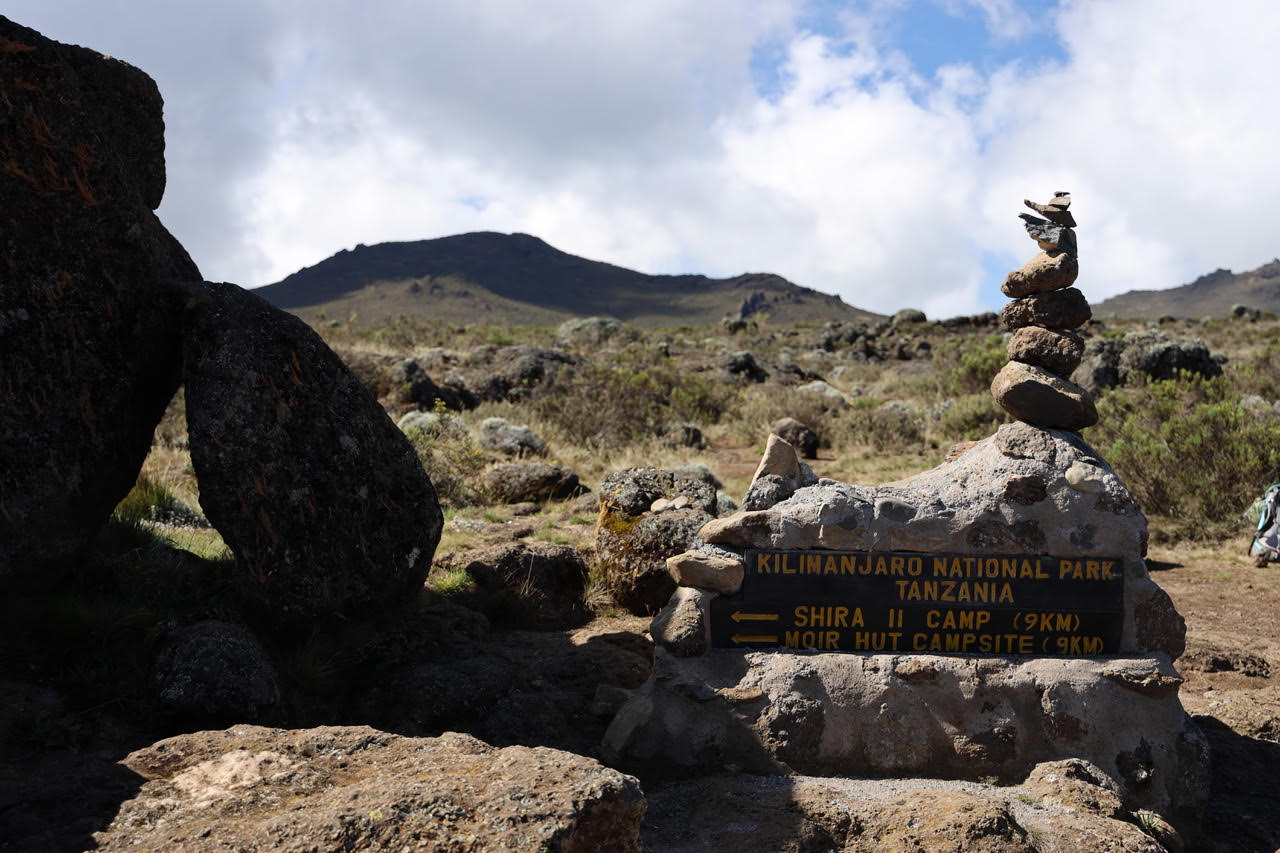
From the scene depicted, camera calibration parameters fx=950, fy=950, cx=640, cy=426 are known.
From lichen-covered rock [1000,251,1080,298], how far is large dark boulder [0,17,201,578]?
14.2ft

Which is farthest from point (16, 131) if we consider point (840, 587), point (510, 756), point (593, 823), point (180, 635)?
point (840, 587)

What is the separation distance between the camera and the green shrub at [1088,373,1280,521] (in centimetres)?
949

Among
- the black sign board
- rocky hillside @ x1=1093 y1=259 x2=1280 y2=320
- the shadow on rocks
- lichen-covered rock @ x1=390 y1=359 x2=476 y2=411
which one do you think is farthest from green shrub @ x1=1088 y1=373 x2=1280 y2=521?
rocky hillside @ x1=1093 y1=259 x2=1280 y2=320

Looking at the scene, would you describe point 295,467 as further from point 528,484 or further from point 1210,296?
point 1210,296

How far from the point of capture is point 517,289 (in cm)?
8400

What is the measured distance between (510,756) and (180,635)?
217 centimetres

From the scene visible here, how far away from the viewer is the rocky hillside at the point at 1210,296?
71188 mm

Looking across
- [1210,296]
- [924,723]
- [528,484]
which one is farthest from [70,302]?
[1210,296]

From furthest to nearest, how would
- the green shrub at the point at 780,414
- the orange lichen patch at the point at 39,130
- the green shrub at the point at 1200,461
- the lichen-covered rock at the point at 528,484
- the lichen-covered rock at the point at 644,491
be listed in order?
the green shrub at the point at 780,414
the lichen-covered rock at the point at 528,484
the green shrub at the point at 1200,461
the lichen-covered rock at the point at 644,491
the orange lichen patch at the point at 39,130

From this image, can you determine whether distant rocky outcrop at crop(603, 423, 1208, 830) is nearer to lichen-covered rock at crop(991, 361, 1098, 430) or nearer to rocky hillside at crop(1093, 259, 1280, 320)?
lichen-covered rock at crop(991, 361, 1098, 430)

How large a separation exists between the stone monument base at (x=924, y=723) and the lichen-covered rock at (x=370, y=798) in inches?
49.9

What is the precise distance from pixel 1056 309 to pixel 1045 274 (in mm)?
189

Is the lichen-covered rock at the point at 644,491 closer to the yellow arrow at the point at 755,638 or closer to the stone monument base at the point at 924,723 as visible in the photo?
the yellow arrow at the point at 755,638

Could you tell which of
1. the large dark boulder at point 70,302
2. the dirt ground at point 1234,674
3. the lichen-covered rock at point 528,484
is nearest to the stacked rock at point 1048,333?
the dirt ground at point 1234,674
